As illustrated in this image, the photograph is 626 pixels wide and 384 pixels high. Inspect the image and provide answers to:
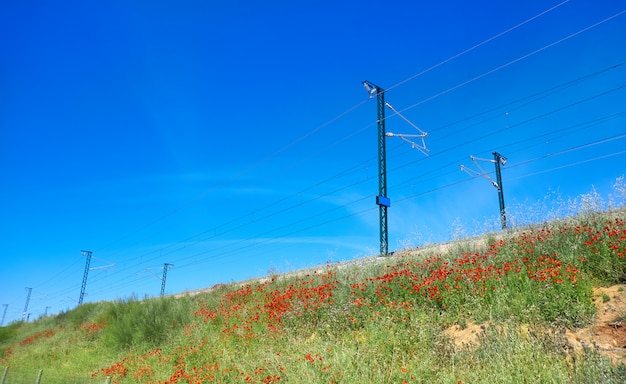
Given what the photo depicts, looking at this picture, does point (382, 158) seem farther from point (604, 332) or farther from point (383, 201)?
point (604, 332)

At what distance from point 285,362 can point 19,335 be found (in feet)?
95.1

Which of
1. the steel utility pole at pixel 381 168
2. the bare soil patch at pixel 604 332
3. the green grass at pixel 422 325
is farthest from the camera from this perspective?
the steel utility pole at pixel 381 168

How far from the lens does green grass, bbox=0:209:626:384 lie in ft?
15.8

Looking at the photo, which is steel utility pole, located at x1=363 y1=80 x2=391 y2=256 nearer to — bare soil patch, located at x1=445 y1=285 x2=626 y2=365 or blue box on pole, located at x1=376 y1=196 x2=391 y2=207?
blue box on pole, located at x1=376 y1=196 x2=391 y2=207

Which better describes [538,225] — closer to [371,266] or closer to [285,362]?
[371,266]

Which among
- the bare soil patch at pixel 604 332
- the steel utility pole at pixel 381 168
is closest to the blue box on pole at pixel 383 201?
the steel utility pole at pixel 381 168

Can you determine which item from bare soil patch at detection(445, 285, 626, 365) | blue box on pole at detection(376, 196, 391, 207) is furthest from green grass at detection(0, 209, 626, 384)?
blue box on pole at detection(376, 196, 391, 207)

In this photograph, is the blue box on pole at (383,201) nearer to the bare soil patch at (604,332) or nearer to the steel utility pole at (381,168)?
the steel utility pole at (381,168)

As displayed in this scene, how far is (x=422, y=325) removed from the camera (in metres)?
6.04

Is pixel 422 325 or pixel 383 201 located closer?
pixel 422 325

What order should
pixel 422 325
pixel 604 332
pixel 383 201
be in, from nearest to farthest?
pixel 604 332
pixel 422 325
pixel 383 201

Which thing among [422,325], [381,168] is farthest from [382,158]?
[422,325]

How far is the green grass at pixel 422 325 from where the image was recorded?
483 cm

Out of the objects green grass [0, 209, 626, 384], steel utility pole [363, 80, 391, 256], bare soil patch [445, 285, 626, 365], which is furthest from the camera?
steel utility pole [363, 80, 391, 256]
